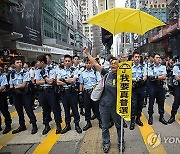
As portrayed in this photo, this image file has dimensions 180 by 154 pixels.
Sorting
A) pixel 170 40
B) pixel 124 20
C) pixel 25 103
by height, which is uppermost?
pixel 170 40

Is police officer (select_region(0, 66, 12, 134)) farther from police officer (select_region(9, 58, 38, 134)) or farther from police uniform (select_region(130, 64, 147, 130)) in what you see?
police uniform (select_region(130, 64, 147, 130))

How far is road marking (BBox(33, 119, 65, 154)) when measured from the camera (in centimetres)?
535

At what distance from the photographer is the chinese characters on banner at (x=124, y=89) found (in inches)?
184

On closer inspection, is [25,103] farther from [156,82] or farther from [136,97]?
[156,82]

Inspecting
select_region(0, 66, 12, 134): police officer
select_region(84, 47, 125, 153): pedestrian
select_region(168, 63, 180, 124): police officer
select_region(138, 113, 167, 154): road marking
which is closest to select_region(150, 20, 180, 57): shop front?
select_region(168, 63, 180, 124): police officer

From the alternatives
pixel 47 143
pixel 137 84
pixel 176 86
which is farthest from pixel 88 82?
pixel 176 86

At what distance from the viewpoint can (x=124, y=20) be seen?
16.5 feet

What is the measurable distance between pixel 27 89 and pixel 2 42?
1509cm

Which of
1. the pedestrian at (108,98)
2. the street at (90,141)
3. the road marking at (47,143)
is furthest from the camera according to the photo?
the road marking at (47,143)

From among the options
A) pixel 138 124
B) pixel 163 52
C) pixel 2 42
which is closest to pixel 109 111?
pixel 138 124

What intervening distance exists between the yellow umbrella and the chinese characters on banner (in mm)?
938

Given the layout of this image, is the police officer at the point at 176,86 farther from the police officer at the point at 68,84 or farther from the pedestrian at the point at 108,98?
the police officer at the point at 68,84

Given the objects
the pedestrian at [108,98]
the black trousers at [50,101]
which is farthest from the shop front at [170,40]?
the pedestrian at [108,98]

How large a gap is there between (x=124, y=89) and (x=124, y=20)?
138 centimetres
